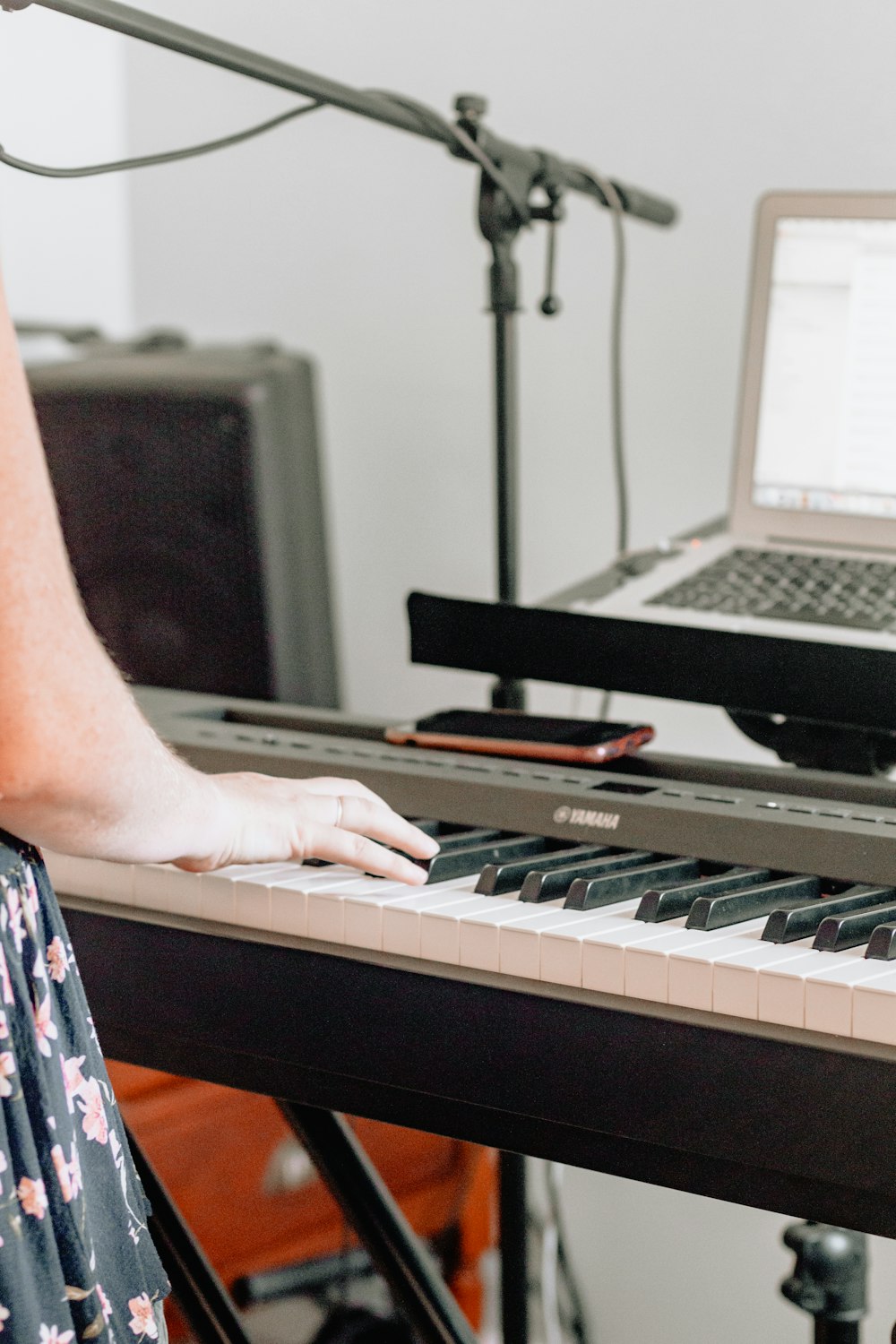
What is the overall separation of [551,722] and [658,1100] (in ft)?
1.26

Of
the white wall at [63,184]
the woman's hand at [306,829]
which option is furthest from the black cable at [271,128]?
the white wall at [63,184]

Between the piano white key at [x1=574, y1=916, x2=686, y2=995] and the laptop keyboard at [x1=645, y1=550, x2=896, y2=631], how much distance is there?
1.25 feet

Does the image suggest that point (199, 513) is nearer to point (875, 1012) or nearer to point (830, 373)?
point (830, 373)

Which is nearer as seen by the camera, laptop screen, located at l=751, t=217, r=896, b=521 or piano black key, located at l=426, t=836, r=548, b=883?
piano black key, located at l=426, t=836, r=548, b=883

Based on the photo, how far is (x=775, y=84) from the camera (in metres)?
1.60

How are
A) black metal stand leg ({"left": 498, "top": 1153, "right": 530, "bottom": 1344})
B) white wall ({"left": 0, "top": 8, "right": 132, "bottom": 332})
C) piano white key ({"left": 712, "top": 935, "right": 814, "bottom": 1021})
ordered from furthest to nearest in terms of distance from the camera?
white wall ({"left": 0, "top": 8, "right": 132, "bottom": 332}) → black metal stand leg ({"left": 498, "top": 1153, "right": 530, "bottom": 1344}) → piano white key ({"left": 712, "top": 935, "right": 814, "bottom": 1021})

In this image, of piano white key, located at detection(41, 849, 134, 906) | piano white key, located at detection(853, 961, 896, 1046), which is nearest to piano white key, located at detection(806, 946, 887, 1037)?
piano white key, located at detection(853, 961, 896, 1046)

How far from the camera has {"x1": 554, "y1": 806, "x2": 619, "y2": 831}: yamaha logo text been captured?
0.98 meters

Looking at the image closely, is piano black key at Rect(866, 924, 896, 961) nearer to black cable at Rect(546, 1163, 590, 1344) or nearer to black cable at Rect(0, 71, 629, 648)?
black cable at Rect(0, 71, 629, 648)

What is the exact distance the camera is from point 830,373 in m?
1.33

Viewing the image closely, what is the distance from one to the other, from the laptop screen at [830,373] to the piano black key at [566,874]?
501mm

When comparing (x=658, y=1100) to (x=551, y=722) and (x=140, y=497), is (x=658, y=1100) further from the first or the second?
(x=140, y=497)

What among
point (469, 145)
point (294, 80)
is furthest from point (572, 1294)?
point (294, 80)

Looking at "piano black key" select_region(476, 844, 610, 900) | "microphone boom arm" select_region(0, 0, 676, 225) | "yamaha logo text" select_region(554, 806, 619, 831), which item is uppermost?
"microphone boom arm" select_region(0, 0, 676, 225)
